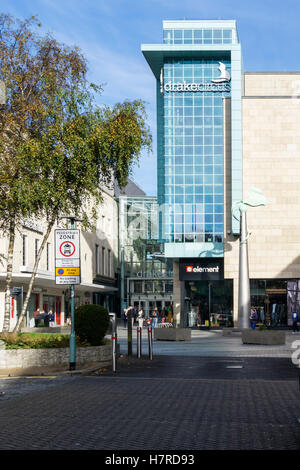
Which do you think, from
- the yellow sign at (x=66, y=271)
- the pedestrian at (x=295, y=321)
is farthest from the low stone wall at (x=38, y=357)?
the pedestrian at (x=295, y=321)

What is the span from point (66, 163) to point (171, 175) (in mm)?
41196

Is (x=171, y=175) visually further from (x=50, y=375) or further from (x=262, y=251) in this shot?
(x=50, y=375)

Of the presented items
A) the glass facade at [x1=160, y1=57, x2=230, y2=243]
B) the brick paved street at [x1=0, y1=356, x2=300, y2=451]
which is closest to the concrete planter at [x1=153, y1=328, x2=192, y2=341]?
the brick paved street at [x1=0, y1=356, x2=300, y2=451]

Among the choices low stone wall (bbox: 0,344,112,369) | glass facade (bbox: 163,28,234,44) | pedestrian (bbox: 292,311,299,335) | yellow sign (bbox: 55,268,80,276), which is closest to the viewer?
yellow sign (bbox: 55,268,80,276)

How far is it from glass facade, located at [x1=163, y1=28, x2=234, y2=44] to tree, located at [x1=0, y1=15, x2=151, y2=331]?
42914 mm

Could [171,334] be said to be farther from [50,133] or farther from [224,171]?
[224,171]

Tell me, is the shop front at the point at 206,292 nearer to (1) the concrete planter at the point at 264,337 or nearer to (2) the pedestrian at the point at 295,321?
(2) the pedestrian at the point at 295,321

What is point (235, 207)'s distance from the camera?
2197 inches

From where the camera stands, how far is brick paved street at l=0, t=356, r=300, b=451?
8.44 metres

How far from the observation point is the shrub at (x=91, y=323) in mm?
22141

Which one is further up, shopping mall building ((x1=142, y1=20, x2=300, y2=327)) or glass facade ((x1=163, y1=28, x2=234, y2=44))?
glass facade ((x1=163, y1=28, x2=234, y2=44))

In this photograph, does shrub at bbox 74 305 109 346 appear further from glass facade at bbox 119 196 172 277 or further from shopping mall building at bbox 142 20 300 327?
glass facade at bbox 119 196 172 277

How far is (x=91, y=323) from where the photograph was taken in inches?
871

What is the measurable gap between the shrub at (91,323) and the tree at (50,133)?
1.93m
